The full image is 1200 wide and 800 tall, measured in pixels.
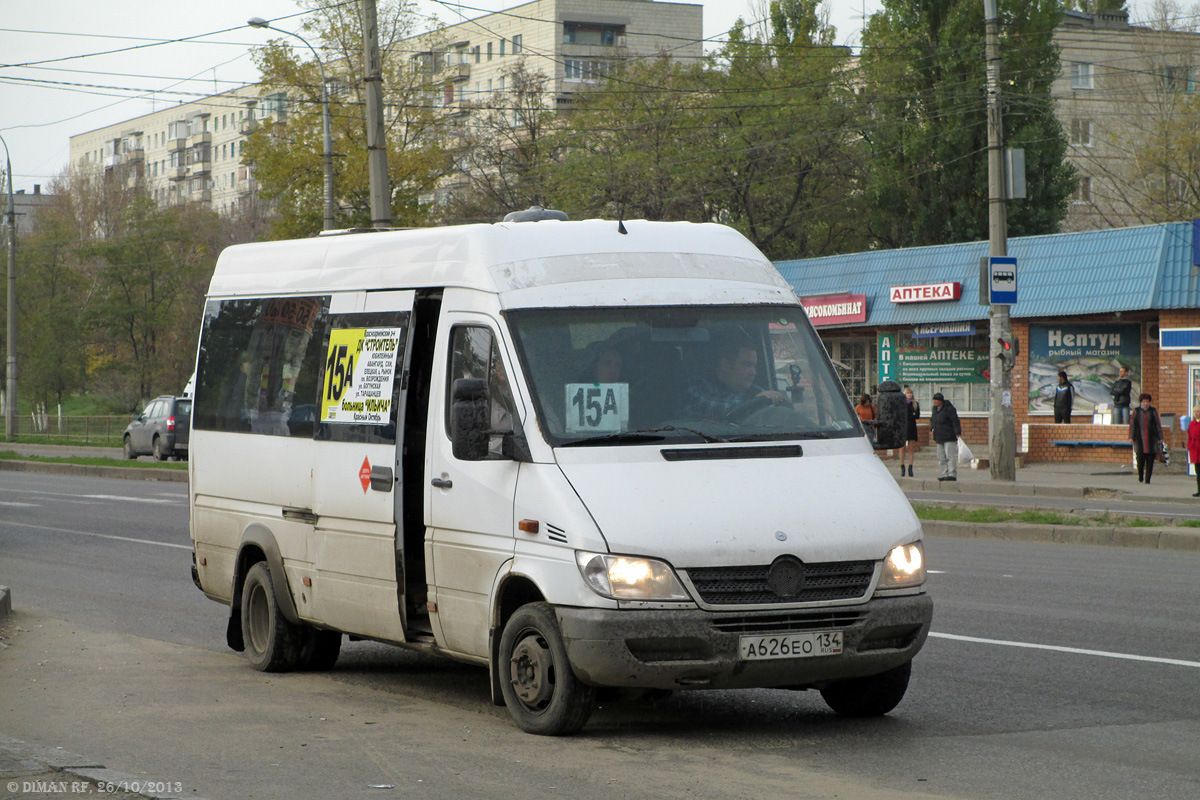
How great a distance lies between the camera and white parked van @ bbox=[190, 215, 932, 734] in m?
6.29

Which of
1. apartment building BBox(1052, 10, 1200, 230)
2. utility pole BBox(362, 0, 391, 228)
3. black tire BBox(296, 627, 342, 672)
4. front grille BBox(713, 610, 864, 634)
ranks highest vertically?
apartment building BBox(1052, 10, 1200, 230)

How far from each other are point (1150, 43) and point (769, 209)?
55.1 ft

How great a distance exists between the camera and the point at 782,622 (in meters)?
6.32

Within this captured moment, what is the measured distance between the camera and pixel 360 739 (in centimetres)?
675

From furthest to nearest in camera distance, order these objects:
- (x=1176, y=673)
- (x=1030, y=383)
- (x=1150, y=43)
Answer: (x=1150, y=43), (x=1030, y=383), (x=1176, y=673)

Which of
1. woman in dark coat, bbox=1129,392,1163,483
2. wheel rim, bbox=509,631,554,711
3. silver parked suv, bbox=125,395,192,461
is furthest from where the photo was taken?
silver parked suv, bbox=125,395,192,461

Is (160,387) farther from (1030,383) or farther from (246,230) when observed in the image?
(1030,383)

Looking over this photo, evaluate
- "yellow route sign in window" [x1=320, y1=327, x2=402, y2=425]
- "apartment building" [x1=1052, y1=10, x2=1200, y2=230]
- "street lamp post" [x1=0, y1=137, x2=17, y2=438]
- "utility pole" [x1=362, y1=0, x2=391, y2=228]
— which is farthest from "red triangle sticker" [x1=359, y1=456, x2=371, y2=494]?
"street lamp post" [x1=0, y1=137, x2=17, y2=438]

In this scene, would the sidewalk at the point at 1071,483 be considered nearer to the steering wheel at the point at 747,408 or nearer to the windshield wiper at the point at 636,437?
the steering wheel at the point at 747,408

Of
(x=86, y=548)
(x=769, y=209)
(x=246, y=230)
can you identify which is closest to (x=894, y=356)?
(x=769, y=209)

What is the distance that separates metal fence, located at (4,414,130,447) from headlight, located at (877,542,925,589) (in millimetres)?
47471

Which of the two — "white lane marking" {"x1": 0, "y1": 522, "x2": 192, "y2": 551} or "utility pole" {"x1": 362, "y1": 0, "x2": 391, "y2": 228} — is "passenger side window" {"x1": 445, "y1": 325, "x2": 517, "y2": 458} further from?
"utility pole" {"x1": 362, "y1": 0, "x2": 391, "y2": 228}

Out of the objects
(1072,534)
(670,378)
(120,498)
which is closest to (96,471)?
(120,498)

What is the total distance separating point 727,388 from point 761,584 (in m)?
1.15
